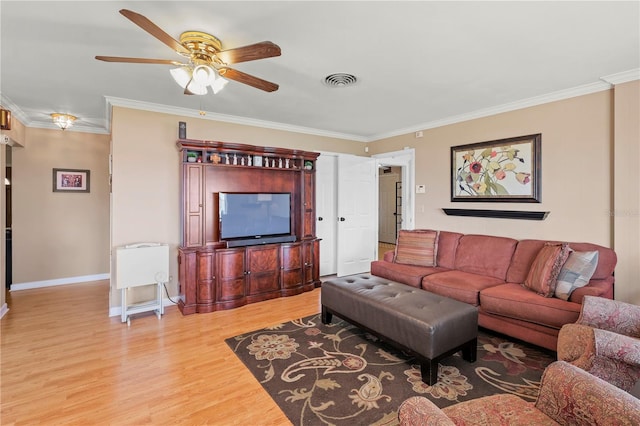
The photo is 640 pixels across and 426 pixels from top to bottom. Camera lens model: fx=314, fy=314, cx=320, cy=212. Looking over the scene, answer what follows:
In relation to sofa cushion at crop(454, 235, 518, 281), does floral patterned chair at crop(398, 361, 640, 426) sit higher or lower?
lower

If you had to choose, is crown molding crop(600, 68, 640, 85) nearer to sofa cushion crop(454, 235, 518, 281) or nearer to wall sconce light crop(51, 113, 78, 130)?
sofa cushion crop(454, 235, 518, 281)

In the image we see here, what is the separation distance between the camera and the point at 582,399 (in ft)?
3.94

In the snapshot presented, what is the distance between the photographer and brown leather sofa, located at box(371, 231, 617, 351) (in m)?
2.60

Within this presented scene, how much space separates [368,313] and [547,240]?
2.30 metres

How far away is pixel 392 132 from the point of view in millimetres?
5332

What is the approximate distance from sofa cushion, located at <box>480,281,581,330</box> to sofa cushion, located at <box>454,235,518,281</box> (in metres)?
0.42

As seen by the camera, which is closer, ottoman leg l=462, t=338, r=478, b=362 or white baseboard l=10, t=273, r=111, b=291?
ottoman leg l=462, t=338, r=478, b=362

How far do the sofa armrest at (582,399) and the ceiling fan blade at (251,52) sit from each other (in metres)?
2.13

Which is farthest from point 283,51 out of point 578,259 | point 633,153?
point 633,153

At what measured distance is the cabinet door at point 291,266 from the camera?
429 cm

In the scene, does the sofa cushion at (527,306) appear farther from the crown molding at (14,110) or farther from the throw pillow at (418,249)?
the crown molding at (14,110)

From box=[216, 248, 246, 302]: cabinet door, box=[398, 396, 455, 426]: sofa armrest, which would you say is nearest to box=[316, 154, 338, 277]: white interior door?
box=[216, 248, 246, 302]: cabinet door

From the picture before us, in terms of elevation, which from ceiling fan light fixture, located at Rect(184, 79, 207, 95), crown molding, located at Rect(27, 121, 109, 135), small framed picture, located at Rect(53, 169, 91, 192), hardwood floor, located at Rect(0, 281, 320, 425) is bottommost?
hardwood floor, located at Rect(0, 281, 320, 425)

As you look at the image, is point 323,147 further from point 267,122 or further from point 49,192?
point 49,192
